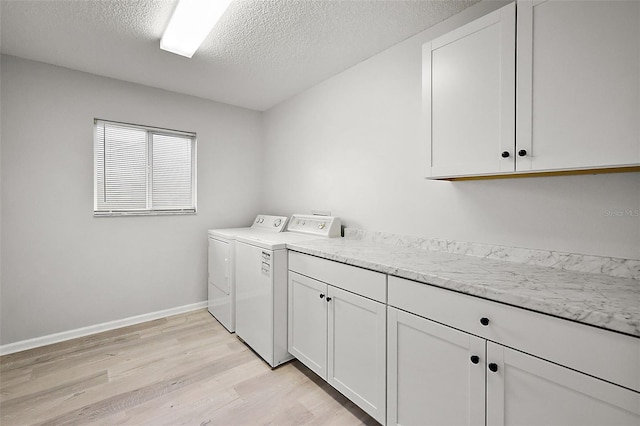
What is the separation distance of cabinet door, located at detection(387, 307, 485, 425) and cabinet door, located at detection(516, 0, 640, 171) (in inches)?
32.1

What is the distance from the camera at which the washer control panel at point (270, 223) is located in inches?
119

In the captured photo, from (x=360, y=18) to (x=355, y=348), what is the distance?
2023 millimetres

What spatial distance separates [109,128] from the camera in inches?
109

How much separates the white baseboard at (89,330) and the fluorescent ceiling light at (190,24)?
2.50 meters

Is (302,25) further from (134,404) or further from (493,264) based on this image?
(134,404)

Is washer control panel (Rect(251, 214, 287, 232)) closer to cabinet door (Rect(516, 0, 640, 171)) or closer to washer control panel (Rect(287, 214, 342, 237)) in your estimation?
washer control panel (Rect(287, 214, 342, 237))

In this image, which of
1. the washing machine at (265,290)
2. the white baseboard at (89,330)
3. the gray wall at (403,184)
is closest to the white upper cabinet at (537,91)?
the gray wall at (403,184)

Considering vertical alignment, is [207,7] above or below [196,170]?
above

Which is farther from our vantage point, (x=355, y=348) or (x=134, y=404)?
(x=134, y=404)

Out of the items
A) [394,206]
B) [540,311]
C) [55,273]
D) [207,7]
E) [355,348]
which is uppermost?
[207,7]

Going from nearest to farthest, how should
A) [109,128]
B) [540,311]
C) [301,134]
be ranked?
[540,311] → [109,128] → [301,134]

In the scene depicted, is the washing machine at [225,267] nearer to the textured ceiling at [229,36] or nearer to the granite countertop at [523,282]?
the granite countertop at [523,282]

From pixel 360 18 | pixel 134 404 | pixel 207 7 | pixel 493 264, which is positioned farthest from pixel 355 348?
pixel 207 7

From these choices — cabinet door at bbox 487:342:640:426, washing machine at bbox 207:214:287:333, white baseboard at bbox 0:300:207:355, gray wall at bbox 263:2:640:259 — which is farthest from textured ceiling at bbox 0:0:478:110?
white baseboard at bbox 0:300:207:355
